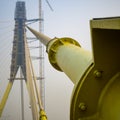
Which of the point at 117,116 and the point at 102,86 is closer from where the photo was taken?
the point at 117,116

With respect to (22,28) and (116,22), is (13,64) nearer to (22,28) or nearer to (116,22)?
(22,28)

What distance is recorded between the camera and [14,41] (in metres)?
31.5

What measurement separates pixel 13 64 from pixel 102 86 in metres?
29.5

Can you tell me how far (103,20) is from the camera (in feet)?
5.75

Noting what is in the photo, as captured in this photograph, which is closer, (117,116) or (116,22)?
(116,22)

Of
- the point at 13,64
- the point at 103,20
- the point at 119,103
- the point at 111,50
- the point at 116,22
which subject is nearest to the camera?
the point at 116,22

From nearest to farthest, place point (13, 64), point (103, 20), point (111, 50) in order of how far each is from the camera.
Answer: point (103, 20) < point (111, 50) < point (13, 64)

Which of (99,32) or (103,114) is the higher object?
(99,32)

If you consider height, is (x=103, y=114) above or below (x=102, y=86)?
below

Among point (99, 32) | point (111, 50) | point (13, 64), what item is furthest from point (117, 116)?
point (13, 64)

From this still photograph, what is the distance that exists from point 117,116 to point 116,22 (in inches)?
28.1

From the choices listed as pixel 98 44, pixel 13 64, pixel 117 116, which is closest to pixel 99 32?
pixel 98 44

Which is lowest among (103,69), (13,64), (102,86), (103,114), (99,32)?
(13,64)

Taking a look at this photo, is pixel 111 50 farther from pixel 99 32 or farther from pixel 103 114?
pixel 103 114
